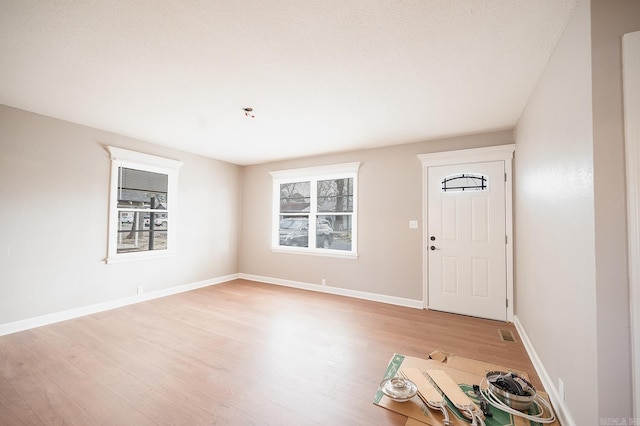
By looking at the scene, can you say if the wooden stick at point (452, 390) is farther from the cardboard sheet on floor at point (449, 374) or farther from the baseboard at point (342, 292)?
the baseboard at point (342, 292)


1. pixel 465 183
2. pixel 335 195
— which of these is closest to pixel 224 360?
pixel 335 195

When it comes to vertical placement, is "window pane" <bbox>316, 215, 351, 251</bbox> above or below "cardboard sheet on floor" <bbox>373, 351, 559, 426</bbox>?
above

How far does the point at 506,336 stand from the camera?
301cm

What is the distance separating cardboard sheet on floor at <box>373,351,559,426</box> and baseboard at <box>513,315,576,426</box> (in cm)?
7

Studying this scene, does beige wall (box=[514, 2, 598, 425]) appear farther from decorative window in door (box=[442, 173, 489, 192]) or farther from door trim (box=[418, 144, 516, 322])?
decorative window in door (box=[442, 173, 489, 192])

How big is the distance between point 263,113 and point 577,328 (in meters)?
3.25

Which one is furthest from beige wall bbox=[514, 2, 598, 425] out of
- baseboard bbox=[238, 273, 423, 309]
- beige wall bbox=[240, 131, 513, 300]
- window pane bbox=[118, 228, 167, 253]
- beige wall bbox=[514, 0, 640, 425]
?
window pane bbox=[118, 228, 167, 253]

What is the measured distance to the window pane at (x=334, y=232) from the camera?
4.76m

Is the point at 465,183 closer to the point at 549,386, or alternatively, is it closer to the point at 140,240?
the point at 549,386

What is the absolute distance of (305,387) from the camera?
80.4 inches

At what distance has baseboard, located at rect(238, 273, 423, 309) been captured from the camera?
159 inches

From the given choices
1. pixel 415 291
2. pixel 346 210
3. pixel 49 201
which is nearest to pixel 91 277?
pixel 49 201

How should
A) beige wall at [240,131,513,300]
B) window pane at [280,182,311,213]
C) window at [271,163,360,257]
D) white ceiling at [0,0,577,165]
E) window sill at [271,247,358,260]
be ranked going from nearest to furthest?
white ceiling at [0,0,577,165], beige wall at [240,131,513,300], window sill at [271,247,358,260], window at [271,163,360,257], window pane at [280,182,311,213]

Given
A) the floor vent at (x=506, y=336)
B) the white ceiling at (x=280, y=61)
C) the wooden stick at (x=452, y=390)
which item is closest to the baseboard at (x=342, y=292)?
the floor vent at (x=506, y=336)
